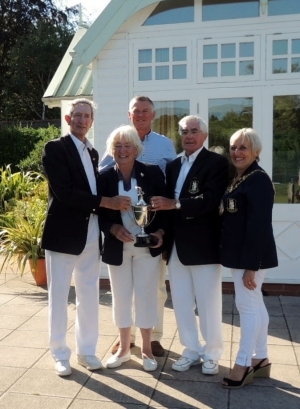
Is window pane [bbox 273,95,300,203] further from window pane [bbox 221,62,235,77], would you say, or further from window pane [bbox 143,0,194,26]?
window pane [bbox 143,0,194,26]

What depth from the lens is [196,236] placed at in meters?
3.61

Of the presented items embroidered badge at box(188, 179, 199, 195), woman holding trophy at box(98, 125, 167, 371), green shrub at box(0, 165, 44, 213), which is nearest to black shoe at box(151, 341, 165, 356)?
woman holding trophy at box(98, 125, 167, 371)

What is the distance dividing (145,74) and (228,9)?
1.21 m

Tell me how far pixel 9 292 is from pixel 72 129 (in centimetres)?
310

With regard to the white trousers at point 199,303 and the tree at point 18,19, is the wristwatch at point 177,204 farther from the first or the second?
the tree at point 18,19

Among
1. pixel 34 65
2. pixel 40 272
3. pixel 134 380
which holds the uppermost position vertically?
pixel 34 65

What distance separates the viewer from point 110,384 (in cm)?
355

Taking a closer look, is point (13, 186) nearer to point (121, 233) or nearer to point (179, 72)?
point (179, 72)

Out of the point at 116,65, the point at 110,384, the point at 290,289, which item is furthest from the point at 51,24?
the point at 110,384

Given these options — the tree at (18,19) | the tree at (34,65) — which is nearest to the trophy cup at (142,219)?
the tree at (34,65)

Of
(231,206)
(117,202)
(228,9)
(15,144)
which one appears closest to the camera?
(231,206)

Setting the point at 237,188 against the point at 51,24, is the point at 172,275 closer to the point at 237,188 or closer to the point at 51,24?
the point at 237,188

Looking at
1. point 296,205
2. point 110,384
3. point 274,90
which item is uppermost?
point 274,90

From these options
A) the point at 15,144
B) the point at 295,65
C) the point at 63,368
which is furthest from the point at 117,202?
the point at 15,144
